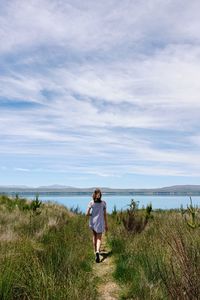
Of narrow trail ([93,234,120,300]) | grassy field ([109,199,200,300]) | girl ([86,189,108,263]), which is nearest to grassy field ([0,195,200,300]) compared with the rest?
grassy field ([109,199,200,300])

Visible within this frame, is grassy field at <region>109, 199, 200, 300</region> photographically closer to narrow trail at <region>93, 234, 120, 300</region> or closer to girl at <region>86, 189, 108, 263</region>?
narrow trail at <region>93, 234, 120, 300</region>

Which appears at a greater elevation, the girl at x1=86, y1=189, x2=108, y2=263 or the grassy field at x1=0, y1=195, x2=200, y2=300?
the girl at x1=86, y1=189, x2=108, y2=263

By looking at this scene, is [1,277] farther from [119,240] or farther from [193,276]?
[119,240]

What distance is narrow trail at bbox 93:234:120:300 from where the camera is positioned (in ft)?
23.7

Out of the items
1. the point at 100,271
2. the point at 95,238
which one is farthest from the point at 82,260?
the point at 95,238

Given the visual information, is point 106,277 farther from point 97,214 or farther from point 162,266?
point 97,214

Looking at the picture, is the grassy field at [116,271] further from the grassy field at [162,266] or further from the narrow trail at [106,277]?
the narrow trail at [106,277]

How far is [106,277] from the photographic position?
28.3 feet

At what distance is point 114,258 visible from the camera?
10578mm

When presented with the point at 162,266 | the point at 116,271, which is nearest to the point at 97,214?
the point at 116,271

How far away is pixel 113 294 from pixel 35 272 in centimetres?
189

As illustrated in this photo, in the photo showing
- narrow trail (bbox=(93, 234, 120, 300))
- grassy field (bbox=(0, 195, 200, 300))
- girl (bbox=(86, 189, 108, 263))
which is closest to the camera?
grassy field (bbox=(0, 195, 200, 300))

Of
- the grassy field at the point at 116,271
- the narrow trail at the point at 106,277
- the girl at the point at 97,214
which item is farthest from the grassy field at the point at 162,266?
the girl at the point at 97,214

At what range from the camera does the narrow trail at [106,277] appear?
7.24 meters
